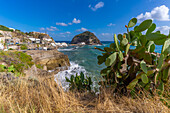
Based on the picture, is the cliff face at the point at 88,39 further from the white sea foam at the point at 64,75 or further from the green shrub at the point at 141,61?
the green shrub at the point at 141,61

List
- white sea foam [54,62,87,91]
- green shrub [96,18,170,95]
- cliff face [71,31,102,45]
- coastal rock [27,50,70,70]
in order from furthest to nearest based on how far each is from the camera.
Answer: cliff face [71,31,102,45]
coastal rock [27,50,70,70]
white sea foam [54,62,87,91]
green shrub [96,18,170,95]

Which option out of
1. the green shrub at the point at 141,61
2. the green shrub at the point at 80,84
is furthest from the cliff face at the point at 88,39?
the green shrub at the point at 141,61

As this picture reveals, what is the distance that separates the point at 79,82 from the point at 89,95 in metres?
0.41

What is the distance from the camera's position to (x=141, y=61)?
1.34 m

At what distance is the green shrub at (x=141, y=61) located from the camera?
1.31m

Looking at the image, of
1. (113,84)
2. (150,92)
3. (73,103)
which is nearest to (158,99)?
(150,92)

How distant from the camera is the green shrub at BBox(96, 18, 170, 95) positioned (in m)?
1.31

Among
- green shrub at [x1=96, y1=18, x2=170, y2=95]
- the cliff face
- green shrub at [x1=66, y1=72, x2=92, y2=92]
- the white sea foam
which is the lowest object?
the white sea foam

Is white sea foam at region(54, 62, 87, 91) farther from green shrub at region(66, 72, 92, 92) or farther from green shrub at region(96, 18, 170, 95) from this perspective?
green shrub at region(96, 18, 170, 95)

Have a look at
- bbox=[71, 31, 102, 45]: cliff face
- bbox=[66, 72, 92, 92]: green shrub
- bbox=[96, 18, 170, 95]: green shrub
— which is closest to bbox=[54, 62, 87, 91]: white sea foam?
bbox=[66, 72, 92, 92]: green shrub

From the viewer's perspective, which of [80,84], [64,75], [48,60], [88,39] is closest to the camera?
[80,84]

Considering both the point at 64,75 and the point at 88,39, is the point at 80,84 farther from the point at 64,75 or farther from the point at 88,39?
the point at 88,39

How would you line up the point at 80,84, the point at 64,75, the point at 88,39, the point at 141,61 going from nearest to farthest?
1. the point at 141,61
2. the point at 80,84
3. the point at 64,75
4. the point at 88,39

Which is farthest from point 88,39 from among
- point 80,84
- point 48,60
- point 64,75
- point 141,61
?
point 141,61
